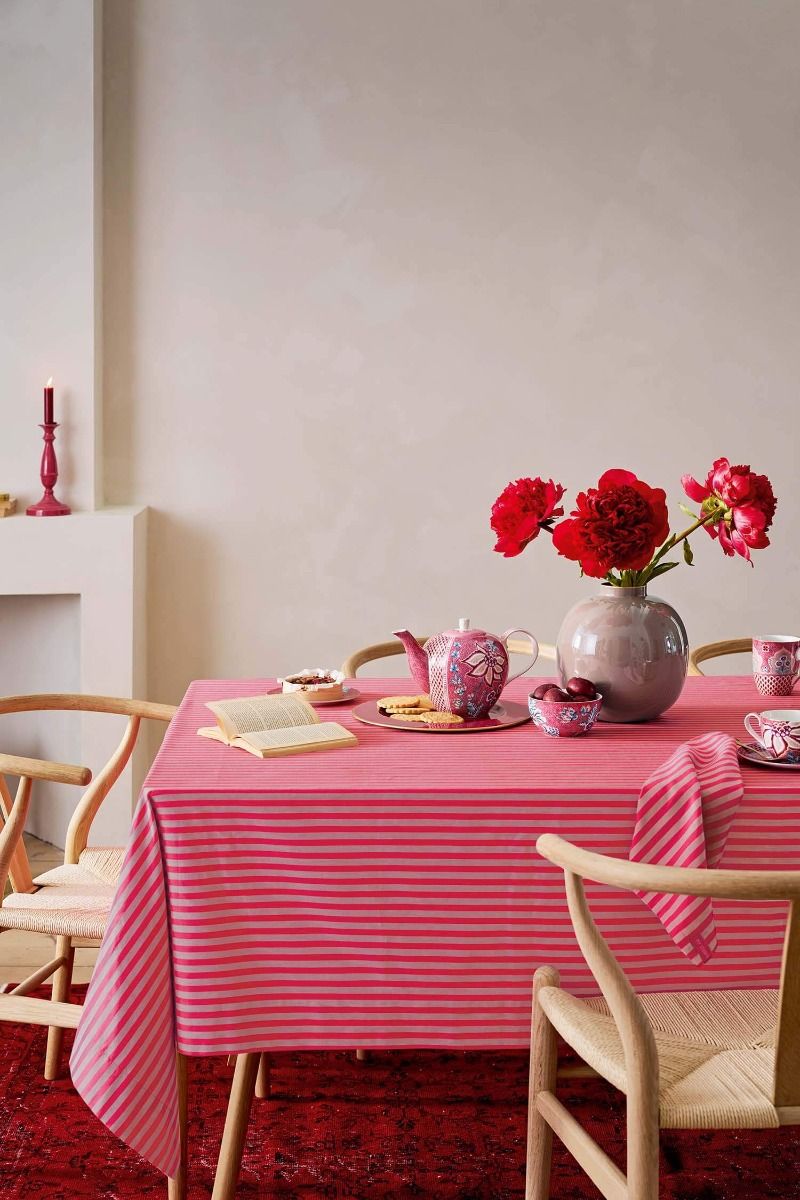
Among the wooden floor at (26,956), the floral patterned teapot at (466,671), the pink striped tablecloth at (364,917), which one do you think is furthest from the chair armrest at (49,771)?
the wooden floor at (26,956)

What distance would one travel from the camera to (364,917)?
63.3 inches

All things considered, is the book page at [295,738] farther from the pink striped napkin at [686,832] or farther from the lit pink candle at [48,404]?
the lit pink candle at [48,404]

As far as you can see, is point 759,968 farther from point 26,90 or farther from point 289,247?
point 26,90

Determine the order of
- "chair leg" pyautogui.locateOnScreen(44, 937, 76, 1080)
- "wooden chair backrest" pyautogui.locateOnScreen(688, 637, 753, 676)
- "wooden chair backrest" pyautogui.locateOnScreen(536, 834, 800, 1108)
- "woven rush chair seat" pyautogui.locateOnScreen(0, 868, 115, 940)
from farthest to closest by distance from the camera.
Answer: "wooden chair backrest" pyautogui.locateOnScreen(688, 637, 753, 676)
"chair leg" pyautogui.locateOnScreen(44, 937, 76, 1080)
"woven rush chair seat" pyautogui.locateOnScreen(0, 868, 115, 940)
"wooden chair backrest" pyautogui.locateOnScreen(536, 834, 800, 1108)

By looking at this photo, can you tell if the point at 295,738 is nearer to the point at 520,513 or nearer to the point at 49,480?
the point at 520,513

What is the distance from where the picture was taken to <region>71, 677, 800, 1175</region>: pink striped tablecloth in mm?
1574

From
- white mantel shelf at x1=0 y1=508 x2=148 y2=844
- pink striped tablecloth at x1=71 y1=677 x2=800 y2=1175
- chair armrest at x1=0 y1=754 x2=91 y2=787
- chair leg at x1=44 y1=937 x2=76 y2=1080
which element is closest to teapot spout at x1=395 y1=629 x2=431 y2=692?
pink striped tablecloth at x1=71 y1=677 x2=800 y2=1175

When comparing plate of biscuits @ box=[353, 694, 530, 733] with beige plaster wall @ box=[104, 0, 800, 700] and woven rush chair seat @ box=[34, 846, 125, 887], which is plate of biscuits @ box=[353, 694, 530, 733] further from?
beige plaster wall @ box=[104, 0, 800, 700]

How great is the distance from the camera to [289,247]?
3625 millimetres

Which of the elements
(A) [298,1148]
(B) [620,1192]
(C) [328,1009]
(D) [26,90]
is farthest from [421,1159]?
(D) [26,90]

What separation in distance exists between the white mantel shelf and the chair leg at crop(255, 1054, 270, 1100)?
137cm

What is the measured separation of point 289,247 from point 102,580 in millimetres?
1181

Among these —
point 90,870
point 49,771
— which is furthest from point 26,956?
point 49,771

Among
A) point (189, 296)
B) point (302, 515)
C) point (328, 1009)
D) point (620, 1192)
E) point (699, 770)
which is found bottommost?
point (620, 1192)
